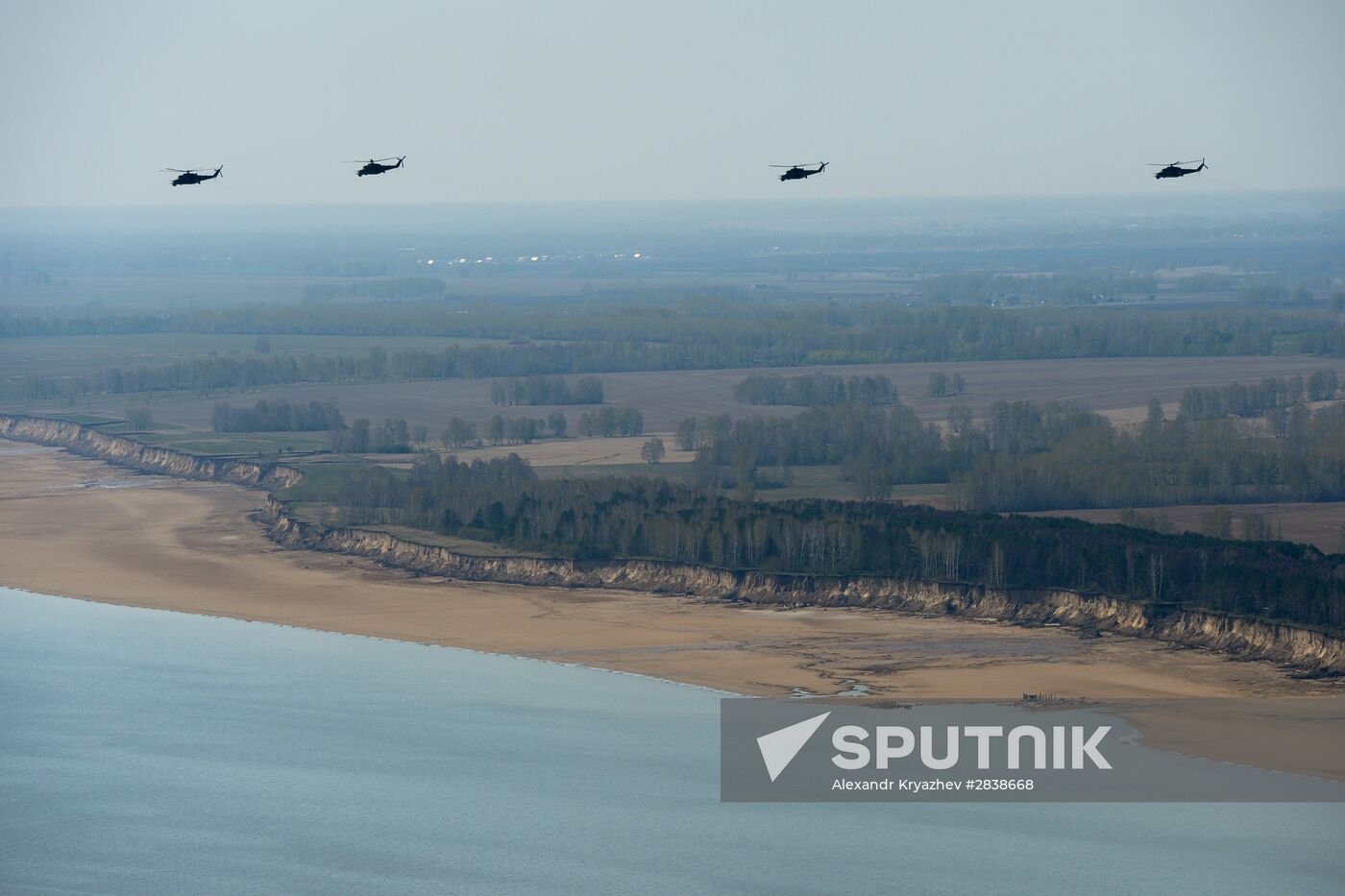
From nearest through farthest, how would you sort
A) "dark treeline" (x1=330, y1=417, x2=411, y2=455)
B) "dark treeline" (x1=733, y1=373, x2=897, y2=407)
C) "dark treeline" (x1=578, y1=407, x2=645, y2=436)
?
"dark treeline" (x1=330, y1=417, x2=411, y2=455)
"dark treeline" (x1=578, y1=407, x2=645, y2=436)
"dark treeline" (x1=733, y1=373, x2=897, y2=407)

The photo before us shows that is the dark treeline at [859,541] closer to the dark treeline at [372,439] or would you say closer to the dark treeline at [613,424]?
the dark treeline at [372,439]

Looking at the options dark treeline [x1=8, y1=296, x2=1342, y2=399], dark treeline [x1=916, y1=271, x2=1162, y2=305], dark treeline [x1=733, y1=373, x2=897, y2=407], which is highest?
dark treeline [x1=916, y1=271, x2=1162, y2=305]

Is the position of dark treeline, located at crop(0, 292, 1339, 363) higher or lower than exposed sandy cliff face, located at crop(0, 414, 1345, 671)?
higher

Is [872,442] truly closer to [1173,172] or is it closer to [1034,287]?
[1173,172]

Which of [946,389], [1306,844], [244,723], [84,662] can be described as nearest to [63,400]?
[946,389]

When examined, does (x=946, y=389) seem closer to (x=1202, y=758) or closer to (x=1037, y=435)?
(x=1037, y=435)

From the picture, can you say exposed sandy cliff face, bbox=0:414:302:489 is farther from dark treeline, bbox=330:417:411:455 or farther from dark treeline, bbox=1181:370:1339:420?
dark treeline, bbox=1181:370:1339:420

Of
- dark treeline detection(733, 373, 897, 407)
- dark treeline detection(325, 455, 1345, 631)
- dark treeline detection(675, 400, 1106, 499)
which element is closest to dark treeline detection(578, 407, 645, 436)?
dark treeline detection(675, 400, 1106, 499)
